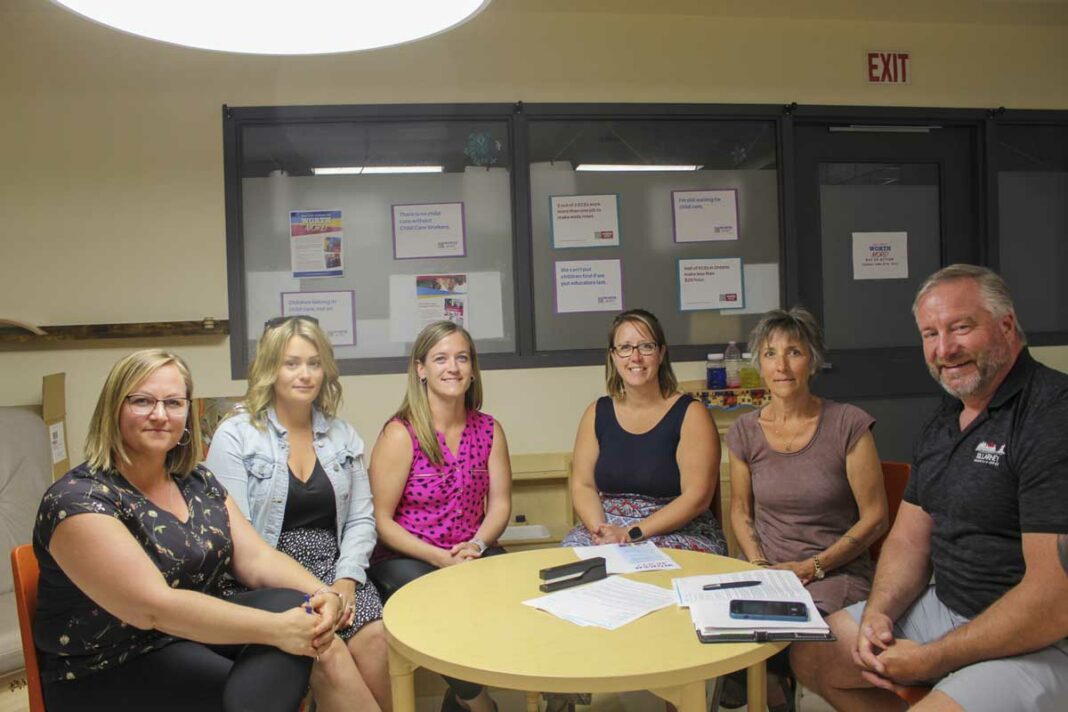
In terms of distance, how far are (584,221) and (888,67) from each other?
1610mm

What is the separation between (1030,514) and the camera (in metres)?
1.49

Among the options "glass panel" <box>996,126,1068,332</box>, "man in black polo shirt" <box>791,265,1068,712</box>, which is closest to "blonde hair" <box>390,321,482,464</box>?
"man in black polo shirt" <box>791,265,1068,712</box>

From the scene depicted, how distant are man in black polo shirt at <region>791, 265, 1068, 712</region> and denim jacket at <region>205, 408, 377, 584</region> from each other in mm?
1224

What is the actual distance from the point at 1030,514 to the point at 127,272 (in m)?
3.29

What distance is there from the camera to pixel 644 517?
251cm

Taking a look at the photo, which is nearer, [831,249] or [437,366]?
[437,366]

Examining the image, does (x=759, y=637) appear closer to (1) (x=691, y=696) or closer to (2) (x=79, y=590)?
(1) (x=691, y=696)

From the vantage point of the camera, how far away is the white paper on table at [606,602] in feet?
5.21

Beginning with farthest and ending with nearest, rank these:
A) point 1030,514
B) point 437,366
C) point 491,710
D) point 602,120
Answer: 1. point 602,120
2. point 437,366
3. point 491,710
4. point 1030,514

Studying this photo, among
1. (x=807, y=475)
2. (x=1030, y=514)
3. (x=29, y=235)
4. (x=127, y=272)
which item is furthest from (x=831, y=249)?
(x=29, y=235)

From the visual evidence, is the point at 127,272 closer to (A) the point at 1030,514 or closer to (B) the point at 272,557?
(B) the point at 272,557

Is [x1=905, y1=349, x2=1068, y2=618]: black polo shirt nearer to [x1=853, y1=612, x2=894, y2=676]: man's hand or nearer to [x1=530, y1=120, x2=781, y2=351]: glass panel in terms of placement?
[x1=853, y1=612, x2=894, y2=676]: man's hand

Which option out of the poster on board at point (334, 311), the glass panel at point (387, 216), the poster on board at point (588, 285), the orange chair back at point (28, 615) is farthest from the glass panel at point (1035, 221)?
the orange chair back at point (28, 615)

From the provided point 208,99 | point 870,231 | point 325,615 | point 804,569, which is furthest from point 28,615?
point 870,231
